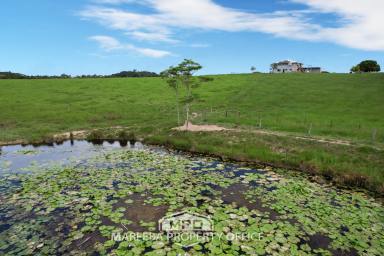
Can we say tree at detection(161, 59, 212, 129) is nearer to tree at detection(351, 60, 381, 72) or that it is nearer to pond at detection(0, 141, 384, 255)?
pond at detection(0, 141, 384, 255)

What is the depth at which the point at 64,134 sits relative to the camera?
30.7 meters

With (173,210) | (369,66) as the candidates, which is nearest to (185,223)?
(173,210)

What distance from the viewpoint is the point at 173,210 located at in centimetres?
1334

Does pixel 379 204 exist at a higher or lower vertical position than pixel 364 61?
lower

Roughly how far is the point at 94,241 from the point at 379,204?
1384 cm

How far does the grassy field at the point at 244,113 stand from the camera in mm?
21422

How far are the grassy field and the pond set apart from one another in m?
3.33

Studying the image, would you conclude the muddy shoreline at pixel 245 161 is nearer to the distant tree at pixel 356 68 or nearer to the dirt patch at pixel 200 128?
the dirt patch at pixel 200 128

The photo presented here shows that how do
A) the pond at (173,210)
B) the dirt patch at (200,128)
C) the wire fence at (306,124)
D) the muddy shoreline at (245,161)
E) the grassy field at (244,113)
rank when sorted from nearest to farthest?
1. the pond at (173,210)
2. the muddy shoreline at (245,161)
3. the grassy field at (244,113)
4. the wire fence at (306,124)
5. the dirt patch at (200,128)

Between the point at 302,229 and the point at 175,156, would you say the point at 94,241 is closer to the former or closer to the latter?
the point at 302,229

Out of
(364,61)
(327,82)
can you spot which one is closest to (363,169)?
(327,82)

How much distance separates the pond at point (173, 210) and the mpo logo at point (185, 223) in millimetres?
151

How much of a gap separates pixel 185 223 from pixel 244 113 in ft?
97.9

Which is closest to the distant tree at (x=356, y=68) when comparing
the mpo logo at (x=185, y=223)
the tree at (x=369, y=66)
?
the tree at (x=369, y=66)
